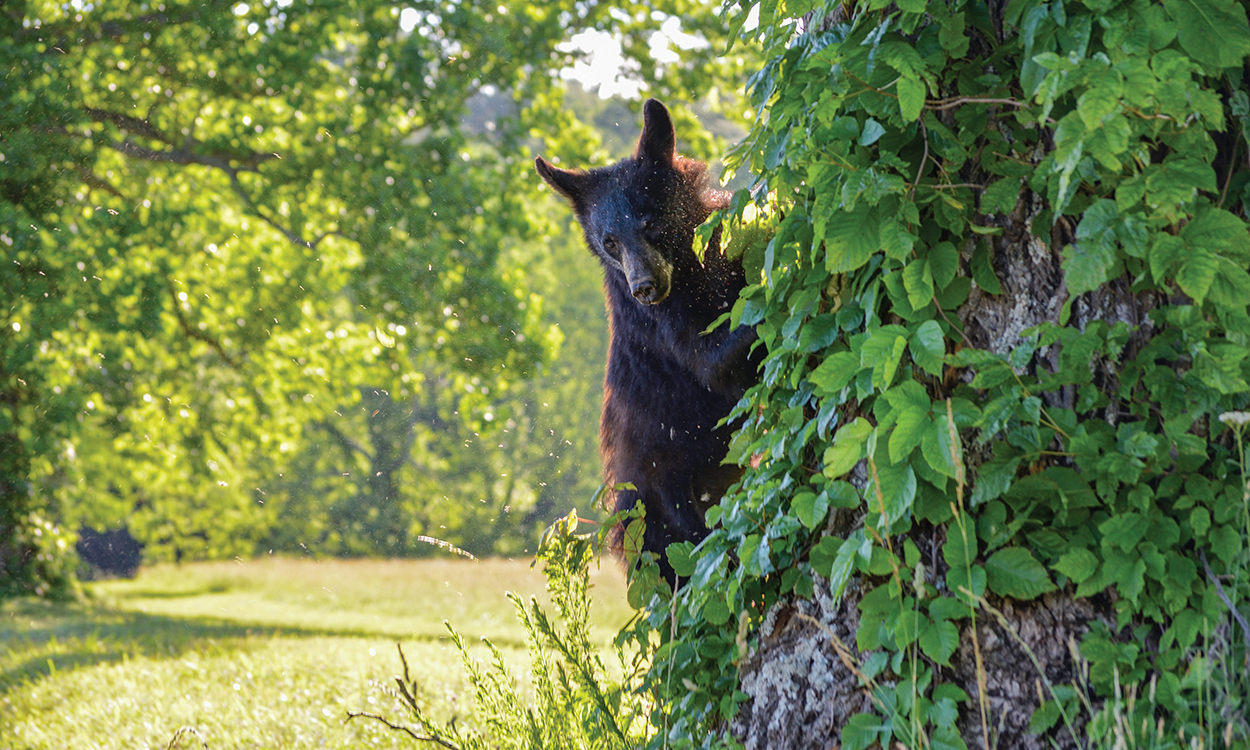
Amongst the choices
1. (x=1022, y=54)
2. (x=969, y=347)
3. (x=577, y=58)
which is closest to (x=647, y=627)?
(x=969, y=347)

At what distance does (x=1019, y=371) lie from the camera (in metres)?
1.83

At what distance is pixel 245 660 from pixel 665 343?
4.39 metres

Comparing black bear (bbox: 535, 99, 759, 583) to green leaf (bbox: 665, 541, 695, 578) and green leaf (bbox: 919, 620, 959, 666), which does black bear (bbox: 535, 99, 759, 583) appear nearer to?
green leaf (bbox: 665, 541, 695, 578)

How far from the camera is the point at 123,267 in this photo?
Answer: 32.1ft

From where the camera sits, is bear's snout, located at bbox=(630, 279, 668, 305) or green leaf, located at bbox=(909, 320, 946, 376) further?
bear's snout, located at bbox=(630, 279, 668, 305)

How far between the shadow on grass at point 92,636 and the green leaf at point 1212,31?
6.67 metres

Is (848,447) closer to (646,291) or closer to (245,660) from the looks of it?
(646,291)

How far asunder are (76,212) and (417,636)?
5.47 meters

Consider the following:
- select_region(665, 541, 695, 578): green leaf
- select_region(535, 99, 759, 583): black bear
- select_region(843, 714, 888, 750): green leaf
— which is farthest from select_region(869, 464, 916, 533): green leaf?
select_region(535, 99, 759, 583): black bear

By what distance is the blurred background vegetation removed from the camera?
870cm

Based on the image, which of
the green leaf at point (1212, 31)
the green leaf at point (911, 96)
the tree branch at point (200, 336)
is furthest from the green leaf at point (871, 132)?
the tree branch at point (200, 336)

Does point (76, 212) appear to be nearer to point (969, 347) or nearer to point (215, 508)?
point (215, 508)

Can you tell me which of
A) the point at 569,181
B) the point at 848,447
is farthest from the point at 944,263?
the point at 569,181

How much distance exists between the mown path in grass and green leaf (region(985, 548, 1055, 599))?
1.33 meters
